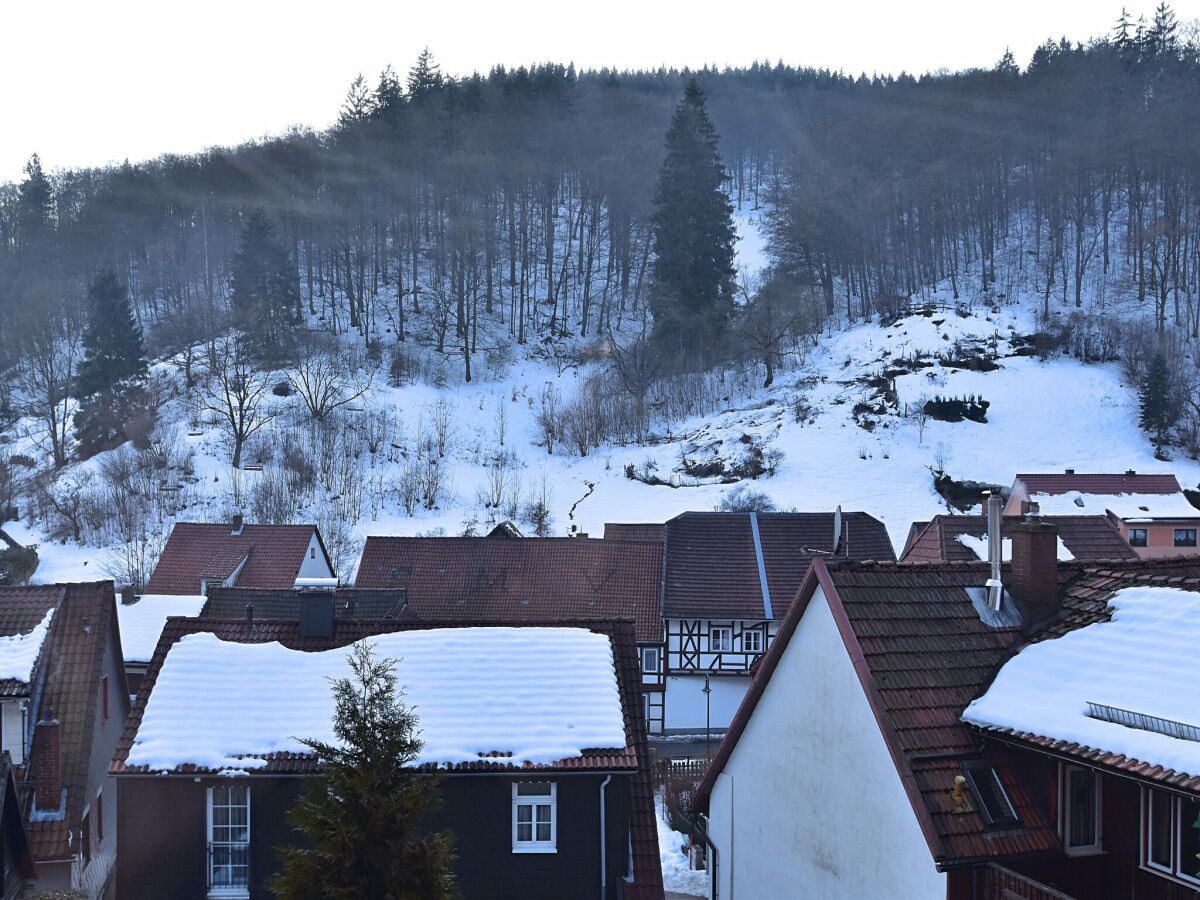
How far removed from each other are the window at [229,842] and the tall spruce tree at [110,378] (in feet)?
144

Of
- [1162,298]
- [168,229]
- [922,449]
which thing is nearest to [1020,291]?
[1162,298]

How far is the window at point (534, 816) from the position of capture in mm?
11531

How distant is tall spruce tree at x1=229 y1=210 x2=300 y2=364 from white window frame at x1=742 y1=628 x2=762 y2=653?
39380mm

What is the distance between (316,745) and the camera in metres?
7.98

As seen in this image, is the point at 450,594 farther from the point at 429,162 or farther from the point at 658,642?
the point at 429,162

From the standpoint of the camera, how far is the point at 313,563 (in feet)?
118

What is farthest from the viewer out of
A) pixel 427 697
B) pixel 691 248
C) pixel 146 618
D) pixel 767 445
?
pixel 691 248

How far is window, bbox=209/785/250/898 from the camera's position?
1144 centimetres

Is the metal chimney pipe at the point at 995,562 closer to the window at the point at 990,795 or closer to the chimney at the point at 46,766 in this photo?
the window at the point at 990,795

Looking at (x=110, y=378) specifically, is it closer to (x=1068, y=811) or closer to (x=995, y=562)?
(x=995, y=562)

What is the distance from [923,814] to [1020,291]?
215 feet

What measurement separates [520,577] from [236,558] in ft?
33.6

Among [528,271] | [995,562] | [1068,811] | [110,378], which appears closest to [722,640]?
[995,562]

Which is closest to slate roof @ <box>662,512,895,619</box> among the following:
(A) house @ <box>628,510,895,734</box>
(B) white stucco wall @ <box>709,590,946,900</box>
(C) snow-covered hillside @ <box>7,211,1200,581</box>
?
(A) house @ <box>628,510,895,734</box>
